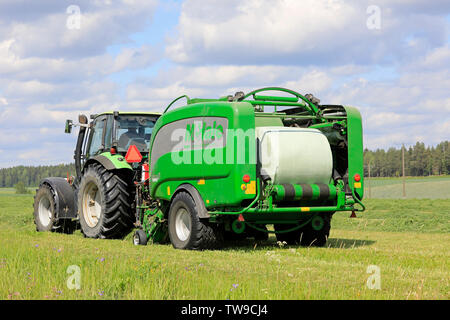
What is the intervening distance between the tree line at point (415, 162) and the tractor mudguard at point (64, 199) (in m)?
109

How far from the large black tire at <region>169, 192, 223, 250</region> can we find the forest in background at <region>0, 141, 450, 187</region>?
334 ft

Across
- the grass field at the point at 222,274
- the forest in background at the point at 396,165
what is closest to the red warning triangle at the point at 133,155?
the grass field at the point at 222,274

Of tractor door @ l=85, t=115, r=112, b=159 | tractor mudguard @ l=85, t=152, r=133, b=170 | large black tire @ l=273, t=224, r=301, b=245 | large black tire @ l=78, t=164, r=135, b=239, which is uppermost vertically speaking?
tractor door @ l=85, t=115, r=112, b=159

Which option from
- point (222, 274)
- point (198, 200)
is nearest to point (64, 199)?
point (198, 200)

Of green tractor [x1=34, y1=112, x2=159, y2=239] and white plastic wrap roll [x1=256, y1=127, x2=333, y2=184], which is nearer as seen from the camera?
white plastic wrap roll [x1=256, y1=127, x2=333, y2=184]

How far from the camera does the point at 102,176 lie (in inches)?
494

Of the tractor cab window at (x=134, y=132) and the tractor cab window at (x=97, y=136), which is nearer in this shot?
the tractor cab window at (x=134, y=132)

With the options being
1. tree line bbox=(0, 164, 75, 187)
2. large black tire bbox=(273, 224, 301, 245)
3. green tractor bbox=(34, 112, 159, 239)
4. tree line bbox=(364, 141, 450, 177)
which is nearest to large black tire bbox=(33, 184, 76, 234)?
green tractor bbox=(34, 112, 159, 239)

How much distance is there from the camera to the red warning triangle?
12188mm

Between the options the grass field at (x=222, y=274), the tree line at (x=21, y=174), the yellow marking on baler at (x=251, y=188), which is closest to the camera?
the grass field at (x=222, y=274)

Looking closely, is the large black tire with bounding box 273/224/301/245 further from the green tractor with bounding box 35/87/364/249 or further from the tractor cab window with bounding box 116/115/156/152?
the tractor cab window with bounding box 116/115/156/152

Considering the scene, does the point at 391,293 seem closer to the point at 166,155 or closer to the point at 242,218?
the point at 242,218

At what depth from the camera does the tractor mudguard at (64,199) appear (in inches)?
569

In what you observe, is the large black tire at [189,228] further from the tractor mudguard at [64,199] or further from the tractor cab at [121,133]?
the tractor mudguard at [64,199]
